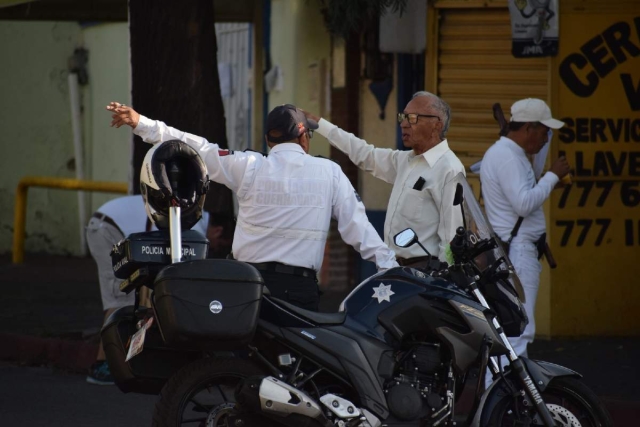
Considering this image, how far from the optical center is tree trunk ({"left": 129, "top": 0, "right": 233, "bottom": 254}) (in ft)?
33.9

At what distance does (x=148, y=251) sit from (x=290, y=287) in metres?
0.88

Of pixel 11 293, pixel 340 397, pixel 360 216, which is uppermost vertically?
pixel 360 216

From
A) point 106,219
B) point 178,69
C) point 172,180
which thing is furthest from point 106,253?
point 172,180

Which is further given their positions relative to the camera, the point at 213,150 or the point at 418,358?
the point at 213,150

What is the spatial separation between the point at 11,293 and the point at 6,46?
5723 millimetres

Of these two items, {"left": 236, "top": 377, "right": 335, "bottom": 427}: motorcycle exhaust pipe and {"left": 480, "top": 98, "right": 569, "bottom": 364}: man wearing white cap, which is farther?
{"left": 480, "top": 98, "right": 569, "bottom": 364}: man wearing white cap

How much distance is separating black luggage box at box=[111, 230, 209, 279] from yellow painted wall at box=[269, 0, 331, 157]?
7.60m

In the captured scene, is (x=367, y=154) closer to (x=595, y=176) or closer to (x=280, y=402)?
(x=280, y=402)

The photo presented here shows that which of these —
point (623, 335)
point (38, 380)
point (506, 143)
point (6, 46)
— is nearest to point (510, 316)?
point (506, 143)

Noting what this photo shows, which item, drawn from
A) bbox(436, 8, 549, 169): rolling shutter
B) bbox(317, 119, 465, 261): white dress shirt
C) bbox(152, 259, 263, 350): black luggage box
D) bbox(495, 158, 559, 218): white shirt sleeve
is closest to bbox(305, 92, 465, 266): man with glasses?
bbox(317, 119, 465, 261): white dress shirt

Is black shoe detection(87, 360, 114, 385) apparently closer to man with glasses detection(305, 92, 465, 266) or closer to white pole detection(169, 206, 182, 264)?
man with glasses detection(305, 92, 465, 266)

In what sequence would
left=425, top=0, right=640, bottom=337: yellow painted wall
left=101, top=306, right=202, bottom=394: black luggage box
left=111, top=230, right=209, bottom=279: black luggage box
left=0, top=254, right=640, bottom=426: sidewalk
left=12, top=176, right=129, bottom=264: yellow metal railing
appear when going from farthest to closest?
left=12, top=176, right=129, bottom=264: yellow metal railing → left=425, top=0, right=640, bottom=337: yellow painted wall → left=0, top=254, right=640, bottom=426: sidewalk → left=111, top=230, right=209, bottom=279: black luggage box → left=101, top=306, right=202, bottom=394: black luggage box

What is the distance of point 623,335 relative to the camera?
11359 mm

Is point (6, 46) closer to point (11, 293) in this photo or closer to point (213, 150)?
point (11, 293)
